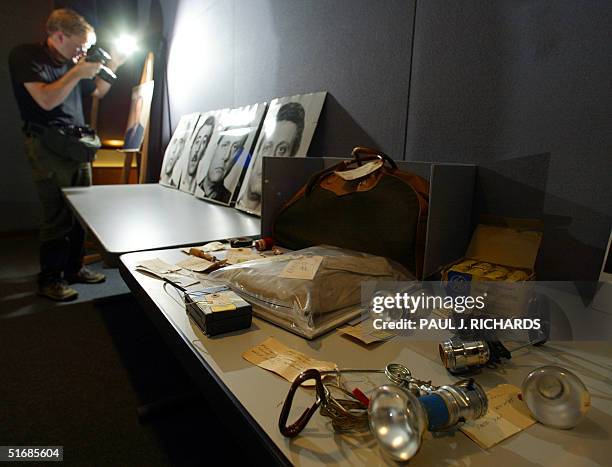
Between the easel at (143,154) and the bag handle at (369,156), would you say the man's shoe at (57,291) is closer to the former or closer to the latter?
the easel at (143,154)

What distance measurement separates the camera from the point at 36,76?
6.25 ft

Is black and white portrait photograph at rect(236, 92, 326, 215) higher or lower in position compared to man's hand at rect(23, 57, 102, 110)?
lower

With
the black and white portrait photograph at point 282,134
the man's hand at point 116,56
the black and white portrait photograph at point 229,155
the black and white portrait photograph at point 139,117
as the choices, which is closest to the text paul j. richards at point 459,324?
the black and white portrait photograph at point 282,134

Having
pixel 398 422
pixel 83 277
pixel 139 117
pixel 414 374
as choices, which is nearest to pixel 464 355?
pixel 414 374

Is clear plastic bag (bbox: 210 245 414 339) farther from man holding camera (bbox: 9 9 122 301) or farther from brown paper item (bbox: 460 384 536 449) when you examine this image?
man holding camera (bbox: 9 9 122 301)

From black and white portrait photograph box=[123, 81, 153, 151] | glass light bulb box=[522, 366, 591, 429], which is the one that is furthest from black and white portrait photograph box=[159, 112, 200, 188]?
glass light bulb box=[522, 366, 591, 429]

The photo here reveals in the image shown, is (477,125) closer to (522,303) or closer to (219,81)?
(522,303)

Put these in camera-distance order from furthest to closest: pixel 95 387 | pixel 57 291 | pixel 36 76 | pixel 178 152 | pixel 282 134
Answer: pixel 178 152 → pixel 57 291 → pixel 36 76 → pixel 282 134 → pixel 95 387

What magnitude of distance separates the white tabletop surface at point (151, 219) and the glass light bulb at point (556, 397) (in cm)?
105

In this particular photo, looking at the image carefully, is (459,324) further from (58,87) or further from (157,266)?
(58,87)

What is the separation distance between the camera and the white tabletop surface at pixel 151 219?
126cm

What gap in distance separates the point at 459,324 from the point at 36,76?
2.30 meters

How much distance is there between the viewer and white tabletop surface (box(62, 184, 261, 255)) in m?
1.26

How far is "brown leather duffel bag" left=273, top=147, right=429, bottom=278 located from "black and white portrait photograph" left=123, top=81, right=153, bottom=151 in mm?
2614
